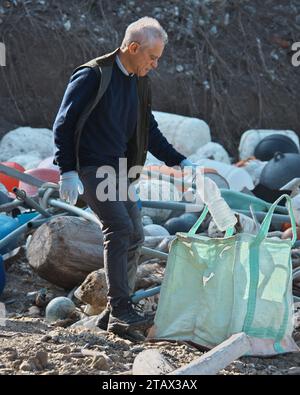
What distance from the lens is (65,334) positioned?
4.23 meters

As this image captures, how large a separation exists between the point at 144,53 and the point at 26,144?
5.61 meters

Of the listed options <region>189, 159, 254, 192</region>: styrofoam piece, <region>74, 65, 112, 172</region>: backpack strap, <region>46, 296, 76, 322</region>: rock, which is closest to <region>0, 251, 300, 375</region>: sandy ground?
<region>46, 296, 76, 322</region>: rock

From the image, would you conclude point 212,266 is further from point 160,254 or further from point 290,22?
point 290,22

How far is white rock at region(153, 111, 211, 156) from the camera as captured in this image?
32.2ft

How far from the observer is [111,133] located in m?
4.27

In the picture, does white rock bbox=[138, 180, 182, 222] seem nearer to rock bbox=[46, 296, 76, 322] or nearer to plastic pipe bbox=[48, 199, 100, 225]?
plastic pipe bbox=[48, 199, 100, 225]

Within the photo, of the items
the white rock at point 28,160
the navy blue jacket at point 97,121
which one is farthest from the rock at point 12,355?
the white rock at point 28,160

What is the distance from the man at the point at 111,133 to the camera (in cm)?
418

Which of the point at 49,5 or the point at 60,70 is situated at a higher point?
the point at 49,5

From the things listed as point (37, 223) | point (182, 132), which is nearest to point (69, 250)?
point (37, 223)

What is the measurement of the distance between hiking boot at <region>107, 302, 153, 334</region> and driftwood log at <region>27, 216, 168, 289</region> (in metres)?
1.25
